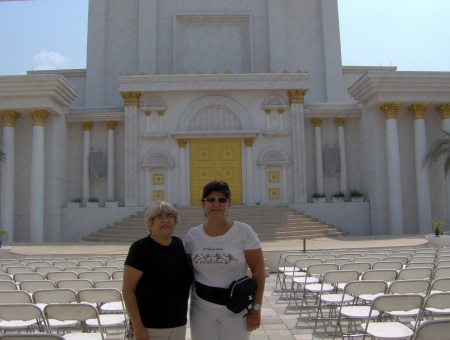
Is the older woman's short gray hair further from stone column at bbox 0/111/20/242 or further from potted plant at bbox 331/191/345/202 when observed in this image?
potted plant at bbox 331/191/345/202

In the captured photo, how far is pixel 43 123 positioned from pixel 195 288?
63.6ft

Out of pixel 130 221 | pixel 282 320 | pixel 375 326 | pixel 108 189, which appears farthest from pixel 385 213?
pixel 375 326

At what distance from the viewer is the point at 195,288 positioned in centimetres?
346

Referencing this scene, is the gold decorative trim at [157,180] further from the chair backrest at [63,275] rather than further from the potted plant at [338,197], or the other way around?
the chair backrest at [63,275]

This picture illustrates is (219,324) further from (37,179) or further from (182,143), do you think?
(182,143)

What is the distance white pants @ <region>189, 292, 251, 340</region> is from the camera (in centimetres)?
331

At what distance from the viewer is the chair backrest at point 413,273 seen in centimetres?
609

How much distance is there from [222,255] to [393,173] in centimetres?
1898

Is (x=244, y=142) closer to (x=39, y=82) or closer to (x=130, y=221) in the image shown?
(x=130, y=221)

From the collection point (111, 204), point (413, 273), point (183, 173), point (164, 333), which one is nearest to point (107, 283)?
point (164, 333)

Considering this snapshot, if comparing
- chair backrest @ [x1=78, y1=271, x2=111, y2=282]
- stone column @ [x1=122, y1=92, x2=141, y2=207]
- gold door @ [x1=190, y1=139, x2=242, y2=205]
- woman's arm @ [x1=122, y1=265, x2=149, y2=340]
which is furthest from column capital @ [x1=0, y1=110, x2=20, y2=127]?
woman's arm @ [x1=122, y1=265, x2=149, y2=340]

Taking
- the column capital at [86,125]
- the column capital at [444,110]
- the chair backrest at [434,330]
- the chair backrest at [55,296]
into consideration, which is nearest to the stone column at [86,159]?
the column capital at [86,125]

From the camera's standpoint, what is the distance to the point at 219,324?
3.32m

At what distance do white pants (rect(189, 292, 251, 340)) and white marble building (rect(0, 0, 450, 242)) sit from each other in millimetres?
18566
